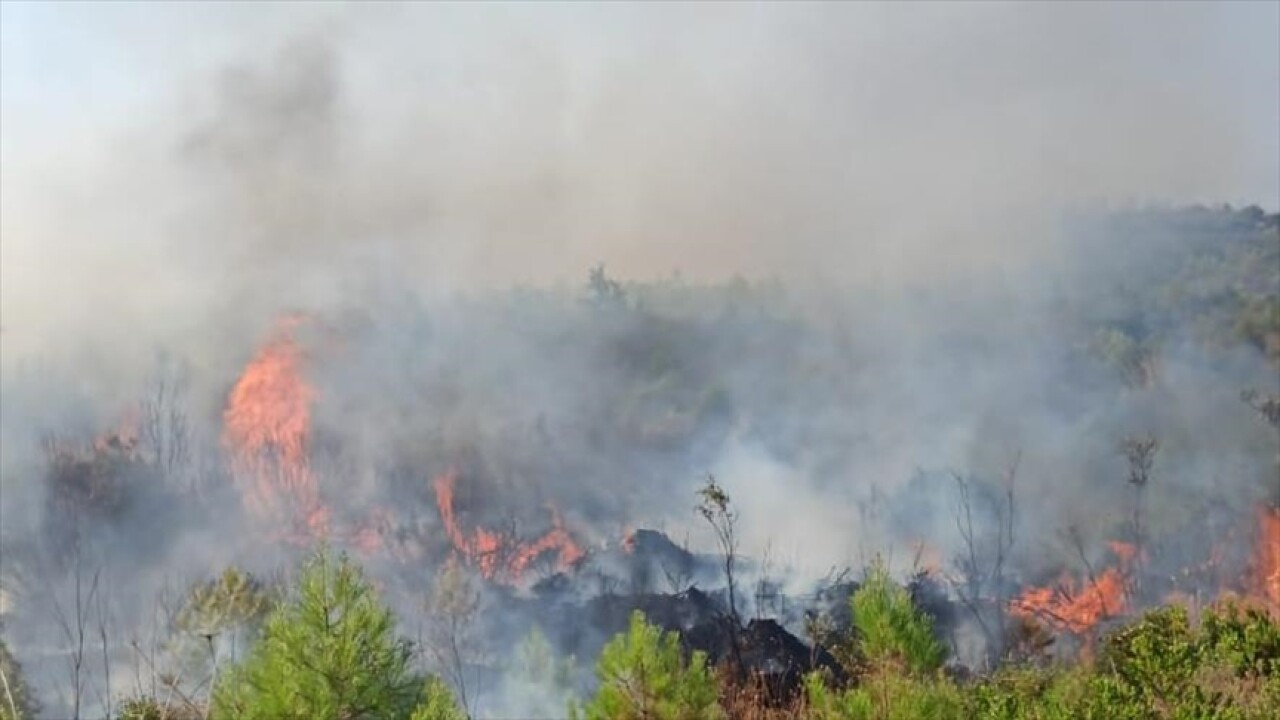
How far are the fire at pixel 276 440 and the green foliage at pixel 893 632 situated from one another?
1406 inches

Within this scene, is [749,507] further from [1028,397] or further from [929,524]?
[1028,397]

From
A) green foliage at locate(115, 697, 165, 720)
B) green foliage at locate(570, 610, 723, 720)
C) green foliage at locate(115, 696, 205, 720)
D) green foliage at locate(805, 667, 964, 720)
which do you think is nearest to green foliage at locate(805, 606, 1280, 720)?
green foliage at locate(805, 667, 964, 720)

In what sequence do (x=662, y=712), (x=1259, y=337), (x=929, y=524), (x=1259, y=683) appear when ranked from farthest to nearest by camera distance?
(x=1259, y=337) < (x=929, y=524) < (x=662, y=712) < (x=1259, y=683)

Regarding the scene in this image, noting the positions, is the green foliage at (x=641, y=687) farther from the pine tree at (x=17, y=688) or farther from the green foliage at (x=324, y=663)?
the pine tree at (x=17, y=688)

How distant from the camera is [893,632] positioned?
2319 centimetres

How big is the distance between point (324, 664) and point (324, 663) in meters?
0.01

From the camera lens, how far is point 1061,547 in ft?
172

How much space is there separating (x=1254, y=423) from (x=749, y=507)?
23536 millimetres

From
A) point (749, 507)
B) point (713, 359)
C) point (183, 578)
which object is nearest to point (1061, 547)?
point (749, 507)

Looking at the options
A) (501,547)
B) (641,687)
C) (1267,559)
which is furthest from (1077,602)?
(641,687)

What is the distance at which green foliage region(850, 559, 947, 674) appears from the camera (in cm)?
2309

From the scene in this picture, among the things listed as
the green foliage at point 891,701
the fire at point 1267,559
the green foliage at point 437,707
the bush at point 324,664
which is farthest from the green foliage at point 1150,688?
the fire at point 1267,559

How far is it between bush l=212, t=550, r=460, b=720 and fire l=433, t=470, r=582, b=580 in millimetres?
34164

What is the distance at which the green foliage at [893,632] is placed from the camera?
23094 mm
